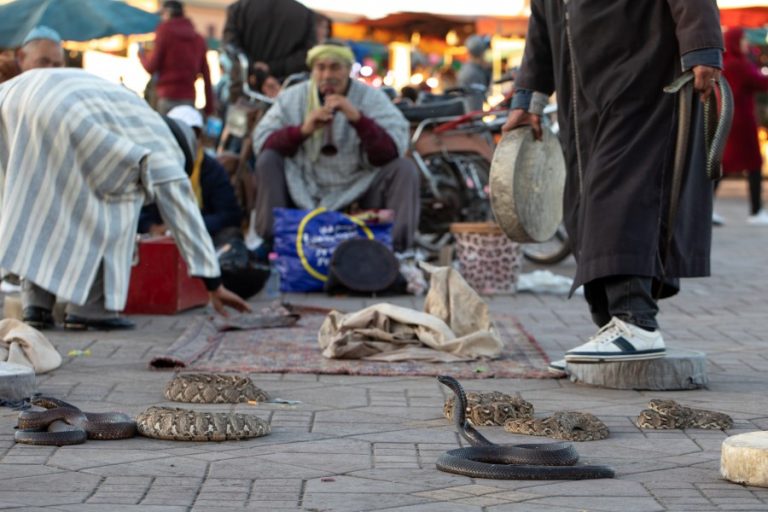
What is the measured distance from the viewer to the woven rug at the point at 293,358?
21.2 feet

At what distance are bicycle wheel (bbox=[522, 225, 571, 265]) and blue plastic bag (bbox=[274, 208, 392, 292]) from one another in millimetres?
2082

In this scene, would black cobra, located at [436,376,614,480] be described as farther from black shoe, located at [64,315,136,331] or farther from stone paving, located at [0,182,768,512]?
black shoe, located at [64,315,136,331]

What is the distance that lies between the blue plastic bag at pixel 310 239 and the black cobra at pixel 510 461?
593 centimetres

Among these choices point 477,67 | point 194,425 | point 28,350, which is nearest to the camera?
point 194,425

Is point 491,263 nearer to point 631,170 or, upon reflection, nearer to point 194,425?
point 631,170

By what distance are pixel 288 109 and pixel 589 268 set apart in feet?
17.0

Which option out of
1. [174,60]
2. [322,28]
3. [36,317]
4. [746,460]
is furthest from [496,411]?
[174,60]

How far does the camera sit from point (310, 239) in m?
10.2

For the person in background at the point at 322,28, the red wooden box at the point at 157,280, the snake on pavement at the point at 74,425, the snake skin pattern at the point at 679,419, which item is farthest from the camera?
the person in background at the point at 322,28

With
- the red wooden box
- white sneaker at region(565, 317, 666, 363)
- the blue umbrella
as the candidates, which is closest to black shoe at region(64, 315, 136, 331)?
the red wooden box

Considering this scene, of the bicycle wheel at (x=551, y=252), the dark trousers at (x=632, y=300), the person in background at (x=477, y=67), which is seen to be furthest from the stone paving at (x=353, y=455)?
the person in background at (x=477, y=67)

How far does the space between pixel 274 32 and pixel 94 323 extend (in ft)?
22.2

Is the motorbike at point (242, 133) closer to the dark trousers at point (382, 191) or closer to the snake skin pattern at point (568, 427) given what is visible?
the dark trousers at point (382, 191)

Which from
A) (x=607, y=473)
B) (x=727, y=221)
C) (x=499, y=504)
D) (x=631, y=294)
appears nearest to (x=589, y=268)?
(x=631, y=294)
